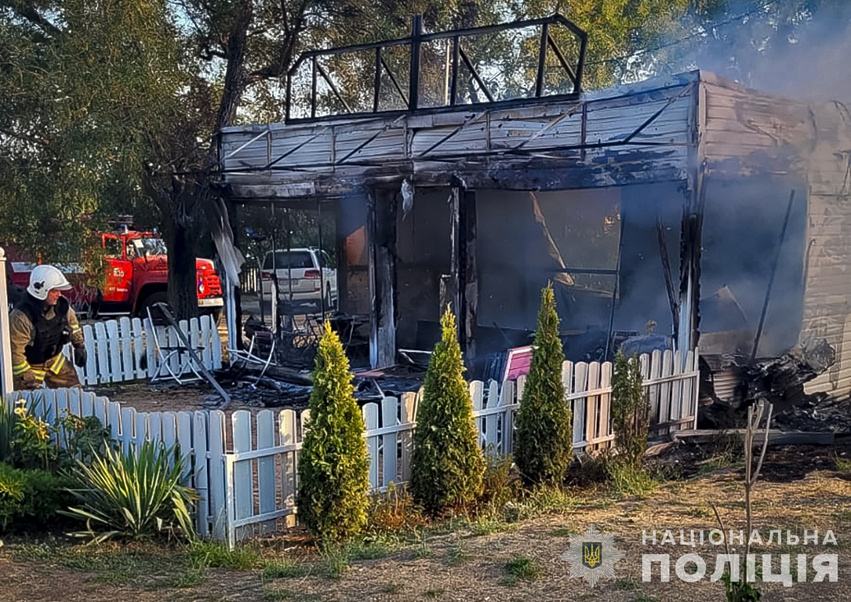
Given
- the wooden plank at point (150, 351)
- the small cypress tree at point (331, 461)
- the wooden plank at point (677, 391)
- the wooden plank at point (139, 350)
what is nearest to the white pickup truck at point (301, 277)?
the wooden plank at point (150, 351)

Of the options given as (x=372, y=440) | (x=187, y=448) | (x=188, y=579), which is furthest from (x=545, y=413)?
(x=188, y=579)

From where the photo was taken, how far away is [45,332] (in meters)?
7.85

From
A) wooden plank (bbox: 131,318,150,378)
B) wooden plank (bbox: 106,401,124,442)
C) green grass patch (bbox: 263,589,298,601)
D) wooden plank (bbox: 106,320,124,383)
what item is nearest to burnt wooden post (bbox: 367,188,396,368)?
wooden plank (bbox: 131,318,150,378)

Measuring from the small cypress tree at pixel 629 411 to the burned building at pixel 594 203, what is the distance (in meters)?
1.70

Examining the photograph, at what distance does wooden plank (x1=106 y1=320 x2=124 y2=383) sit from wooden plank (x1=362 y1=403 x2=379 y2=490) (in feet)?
22.4

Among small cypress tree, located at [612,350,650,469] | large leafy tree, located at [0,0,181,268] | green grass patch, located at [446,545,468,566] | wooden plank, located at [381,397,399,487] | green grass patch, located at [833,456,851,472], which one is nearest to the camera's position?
green grass patch, located at [446,545,468,566]

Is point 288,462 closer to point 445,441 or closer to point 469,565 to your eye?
point 445,441

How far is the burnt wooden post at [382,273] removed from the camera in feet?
35.9

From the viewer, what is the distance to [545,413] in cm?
612

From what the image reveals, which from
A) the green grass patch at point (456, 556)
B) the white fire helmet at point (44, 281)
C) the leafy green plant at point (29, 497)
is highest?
the white fire helmet at point (44, 281)

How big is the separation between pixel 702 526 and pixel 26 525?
4.42 meters

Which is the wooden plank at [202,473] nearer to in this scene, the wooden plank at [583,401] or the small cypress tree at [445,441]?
the small cypress tree at [445,441]

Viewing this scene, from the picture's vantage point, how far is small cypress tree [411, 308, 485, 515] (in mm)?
5523

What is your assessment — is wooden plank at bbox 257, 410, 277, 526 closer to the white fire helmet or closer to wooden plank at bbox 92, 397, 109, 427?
wooden plank at bbox 92, 397, 109, 427
